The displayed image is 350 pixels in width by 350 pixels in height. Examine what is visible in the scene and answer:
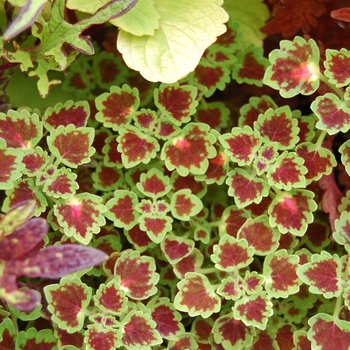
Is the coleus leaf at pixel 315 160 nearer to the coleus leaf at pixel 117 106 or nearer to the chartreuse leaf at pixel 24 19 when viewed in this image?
the coleus leaf at pixel 117 106

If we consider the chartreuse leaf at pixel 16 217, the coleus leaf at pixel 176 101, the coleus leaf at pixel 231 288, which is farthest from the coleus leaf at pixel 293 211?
the chartreuse leaf at pixel 16 217

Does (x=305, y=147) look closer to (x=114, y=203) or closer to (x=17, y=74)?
(x=114, y=203)

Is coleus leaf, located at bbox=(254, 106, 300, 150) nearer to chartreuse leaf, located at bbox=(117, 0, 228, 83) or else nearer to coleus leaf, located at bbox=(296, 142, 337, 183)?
coleus leaf, located at bbox=(296, 142, 337, 183)

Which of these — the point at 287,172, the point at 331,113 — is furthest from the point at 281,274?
the point at 331,113

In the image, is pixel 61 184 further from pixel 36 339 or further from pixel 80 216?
pixel 36 339

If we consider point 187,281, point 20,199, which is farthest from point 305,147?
point 20,199
